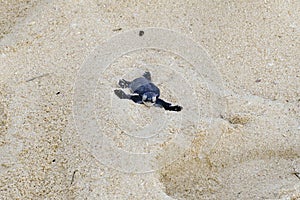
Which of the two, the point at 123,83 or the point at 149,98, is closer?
the point at 149,98

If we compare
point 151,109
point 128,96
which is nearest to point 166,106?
point 151,109

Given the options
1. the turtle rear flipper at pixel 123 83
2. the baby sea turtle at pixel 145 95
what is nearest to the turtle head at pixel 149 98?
the baby sea turtle at pixel 145 95

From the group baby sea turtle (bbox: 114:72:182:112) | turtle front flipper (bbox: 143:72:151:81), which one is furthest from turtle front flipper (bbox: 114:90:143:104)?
turtle front flipper (bbox: 143:72:151:81)

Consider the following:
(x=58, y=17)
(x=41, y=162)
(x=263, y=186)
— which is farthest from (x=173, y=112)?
(x=58, y=17)

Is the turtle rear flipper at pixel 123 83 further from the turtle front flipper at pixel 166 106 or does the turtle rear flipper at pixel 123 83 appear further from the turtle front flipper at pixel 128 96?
the turtle front flipper at pixel 166 106

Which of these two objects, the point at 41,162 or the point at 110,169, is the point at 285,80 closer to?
the point at 110,169

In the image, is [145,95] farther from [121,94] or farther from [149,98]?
[121,94]

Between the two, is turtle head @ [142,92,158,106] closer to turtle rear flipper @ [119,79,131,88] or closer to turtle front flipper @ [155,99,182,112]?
turtle front flipper @ [155,99,182,112]
